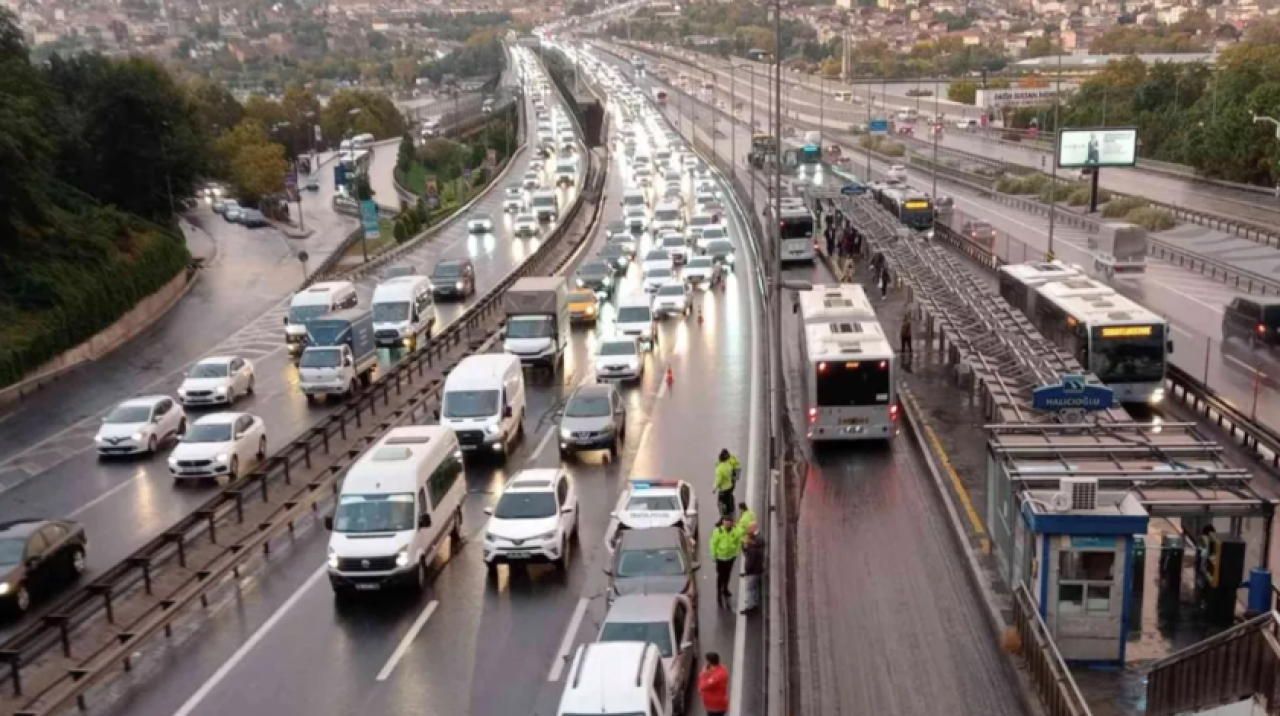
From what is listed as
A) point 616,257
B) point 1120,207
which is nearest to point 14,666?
point 616,257

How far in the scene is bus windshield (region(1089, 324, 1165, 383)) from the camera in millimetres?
28875

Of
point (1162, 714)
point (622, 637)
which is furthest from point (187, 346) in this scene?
point (1162, 714)

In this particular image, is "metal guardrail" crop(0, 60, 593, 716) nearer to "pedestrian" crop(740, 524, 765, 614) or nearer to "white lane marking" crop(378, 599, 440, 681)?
"white lane marking" crop(378, 599, 440, 681)

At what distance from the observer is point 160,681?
16.5m

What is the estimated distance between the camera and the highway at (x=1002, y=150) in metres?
72.5

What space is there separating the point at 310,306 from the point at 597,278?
11856mm

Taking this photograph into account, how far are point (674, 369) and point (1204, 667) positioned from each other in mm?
23096

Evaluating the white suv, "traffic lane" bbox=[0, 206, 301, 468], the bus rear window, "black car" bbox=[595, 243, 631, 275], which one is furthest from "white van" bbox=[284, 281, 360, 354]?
the white suv

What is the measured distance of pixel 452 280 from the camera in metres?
49.9

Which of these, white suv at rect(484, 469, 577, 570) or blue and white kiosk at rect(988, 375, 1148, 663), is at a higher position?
blue and white kiosk at rect(988, 375, 1148, 663)

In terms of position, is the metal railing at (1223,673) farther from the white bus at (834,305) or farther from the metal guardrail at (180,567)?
the white bus at (834,305)

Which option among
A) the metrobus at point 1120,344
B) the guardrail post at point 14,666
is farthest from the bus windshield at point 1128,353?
the guardrail post at point 14,666

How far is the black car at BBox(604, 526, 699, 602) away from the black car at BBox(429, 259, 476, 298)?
3313 centimetres

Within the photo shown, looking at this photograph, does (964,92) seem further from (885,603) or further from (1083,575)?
(1083,575)
